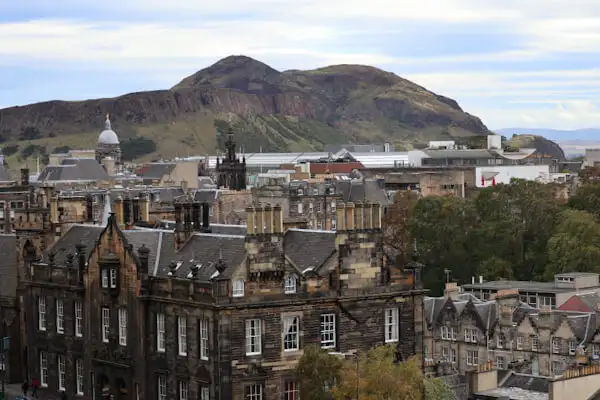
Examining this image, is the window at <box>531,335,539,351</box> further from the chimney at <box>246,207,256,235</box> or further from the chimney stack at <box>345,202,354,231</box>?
the chimney at <box>246,207,256,235</box>

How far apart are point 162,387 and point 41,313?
1440 cm

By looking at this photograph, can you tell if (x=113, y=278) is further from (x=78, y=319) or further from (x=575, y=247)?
(x=575, y=247)

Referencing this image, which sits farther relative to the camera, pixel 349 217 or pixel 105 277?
pixel 105 277

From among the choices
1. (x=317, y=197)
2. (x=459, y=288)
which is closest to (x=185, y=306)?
(x=459, y=288)

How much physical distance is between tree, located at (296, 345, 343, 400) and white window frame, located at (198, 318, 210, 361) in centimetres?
490

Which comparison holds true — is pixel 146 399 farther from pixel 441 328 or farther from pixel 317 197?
pixel 317 197

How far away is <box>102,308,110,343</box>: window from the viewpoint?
78.0m

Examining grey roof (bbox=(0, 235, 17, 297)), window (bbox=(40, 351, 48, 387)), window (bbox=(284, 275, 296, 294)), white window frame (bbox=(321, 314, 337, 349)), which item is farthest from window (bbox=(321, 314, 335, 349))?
grey roof (bbox=(0, 235, 17, 297))

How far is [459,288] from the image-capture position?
124 metres

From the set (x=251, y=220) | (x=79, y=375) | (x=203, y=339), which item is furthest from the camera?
(x=79, y=375)

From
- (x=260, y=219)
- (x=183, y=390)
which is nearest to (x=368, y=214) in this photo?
(x=260, y=219)

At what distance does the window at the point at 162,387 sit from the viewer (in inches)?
2884

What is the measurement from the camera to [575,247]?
436 ft

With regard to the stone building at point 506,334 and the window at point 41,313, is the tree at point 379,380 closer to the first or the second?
the window at point 41,313
